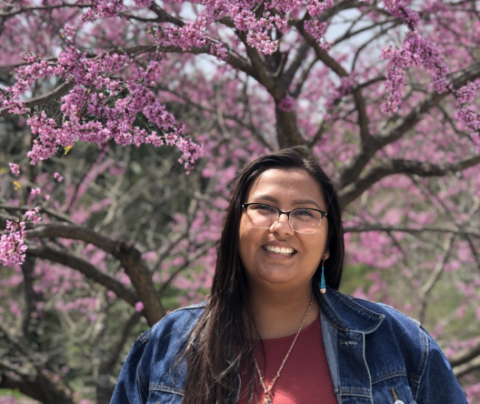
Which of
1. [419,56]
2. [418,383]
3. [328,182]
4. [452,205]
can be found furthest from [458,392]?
[452,205]

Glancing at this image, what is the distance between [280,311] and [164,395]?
1.61ft

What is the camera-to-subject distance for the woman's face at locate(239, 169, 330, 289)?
5.57 ft

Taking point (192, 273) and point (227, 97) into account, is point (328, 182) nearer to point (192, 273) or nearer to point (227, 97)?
point (227, 97)

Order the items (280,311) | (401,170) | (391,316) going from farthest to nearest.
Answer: (401,170) → (280,311) → (391,316)

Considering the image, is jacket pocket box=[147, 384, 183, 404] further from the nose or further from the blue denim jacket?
the nose

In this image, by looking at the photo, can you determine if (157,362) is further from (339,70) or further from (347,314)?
(339,70)

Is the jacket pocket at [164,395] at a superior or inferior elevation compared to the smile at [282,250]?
inferior

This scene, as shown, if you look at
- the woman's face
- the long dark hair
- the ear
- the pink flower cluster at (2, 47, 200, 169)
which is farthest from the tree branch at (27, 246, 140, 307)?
the ear

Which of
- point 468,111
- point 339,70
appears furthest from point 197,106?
point 468,111

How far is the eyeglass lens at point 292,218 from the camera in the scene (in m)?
1.73

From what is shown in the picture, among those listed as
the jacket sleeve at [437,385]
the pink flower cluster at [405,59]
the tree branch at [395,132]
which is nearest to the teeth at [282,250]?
the jacket sleeve at [437,385]

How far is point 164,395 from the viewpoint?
5.70 ft

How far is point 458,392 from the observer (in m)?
1.62

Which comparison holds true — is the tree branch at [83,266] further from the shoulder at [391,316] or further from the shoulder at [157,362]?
the shoulder at [391,316]
